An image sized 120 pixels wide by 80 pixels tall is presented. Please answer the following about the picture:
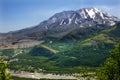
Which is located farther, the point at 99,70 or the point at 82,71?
the point at 99,70

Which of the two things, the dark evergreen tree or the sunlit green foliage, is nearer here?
the sunlit green foliage

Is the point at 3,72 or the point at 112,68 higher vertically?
the point at 112,68

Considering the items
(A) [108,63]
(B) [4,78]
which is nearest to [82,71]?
(A) [108,63]

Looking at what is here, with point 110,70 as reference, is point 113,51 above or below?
above

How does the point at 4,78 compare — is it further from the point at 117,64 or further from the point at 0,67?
the point at 117,64

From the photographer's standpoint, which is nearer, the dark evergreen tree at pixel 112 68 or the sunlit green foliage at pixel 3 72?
the sunlit green foliage at pixel 3 72

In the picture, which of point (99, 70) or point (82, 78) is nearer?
point (82, 78)

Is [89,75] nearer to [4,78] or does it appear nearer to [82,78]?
[82,78]

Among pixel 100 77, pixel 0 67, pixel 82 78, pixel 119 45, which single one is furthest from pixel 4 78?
pixel 119 45

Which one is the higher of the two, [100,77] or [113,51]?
[113,51]
